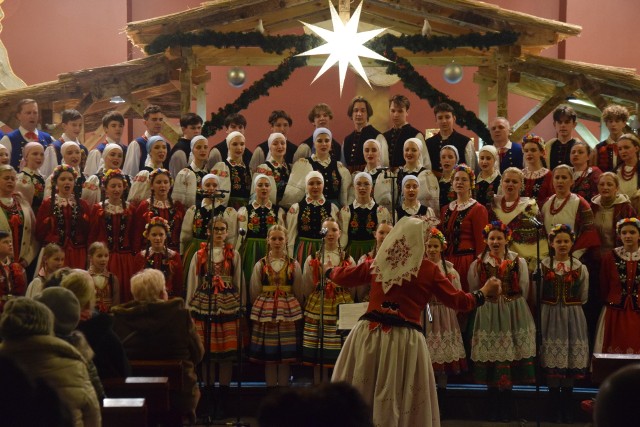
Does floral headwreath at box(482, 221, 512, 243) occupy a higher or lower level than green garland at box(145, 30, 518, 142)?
lower

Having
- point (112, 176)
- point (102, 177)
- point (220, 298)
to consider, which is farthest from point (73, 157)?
point (220, 298)

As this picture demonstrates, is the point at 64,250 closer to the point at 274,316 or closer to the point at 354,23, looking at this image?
the point at 274,316

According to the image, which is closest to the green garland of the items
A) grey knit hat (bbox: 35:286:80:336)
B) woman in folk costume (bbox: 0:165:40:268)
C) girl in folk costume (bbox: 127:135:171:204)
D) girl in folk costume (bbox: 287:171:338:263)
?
girl in folk costume (bbox: 127:135:171:204)

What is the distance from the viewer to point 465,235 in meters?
8.01

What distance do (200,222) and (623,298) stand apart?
3.18 metres

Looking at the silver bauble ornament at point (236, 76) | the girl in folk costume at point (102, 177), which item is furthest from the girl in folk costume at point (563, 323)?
the silver bauble ornament at point (236, 76)

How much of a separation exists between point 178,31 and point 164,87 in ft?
5.37

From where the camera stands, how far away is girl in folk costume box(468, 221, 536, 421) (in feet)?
24.6

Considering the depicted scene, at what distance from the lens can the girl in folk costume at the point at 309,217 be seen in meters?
8.24

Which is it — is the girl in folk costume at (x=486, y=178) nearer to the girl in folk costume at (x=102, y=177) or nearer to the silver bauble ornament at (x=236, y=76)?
the girl in folk costume at (x=102, y=177)

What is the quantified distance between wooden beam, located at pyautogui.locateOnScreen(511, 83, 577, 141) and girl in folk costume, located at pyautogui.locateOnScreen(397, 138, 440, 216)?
1.71 metres

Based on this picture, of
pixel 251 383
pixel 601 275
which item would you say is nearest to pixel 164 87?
pixel 251 383

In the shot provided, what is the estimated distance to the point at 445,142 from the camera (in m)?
9.17

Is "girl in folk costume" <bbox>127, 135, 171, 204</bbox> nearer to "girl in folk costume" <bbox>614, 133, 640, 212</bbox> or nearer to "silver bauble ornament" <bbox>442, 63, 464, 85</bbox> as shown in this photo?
"silver bauble ornament" <bbox>442, 63, 464, 85</bbox>
